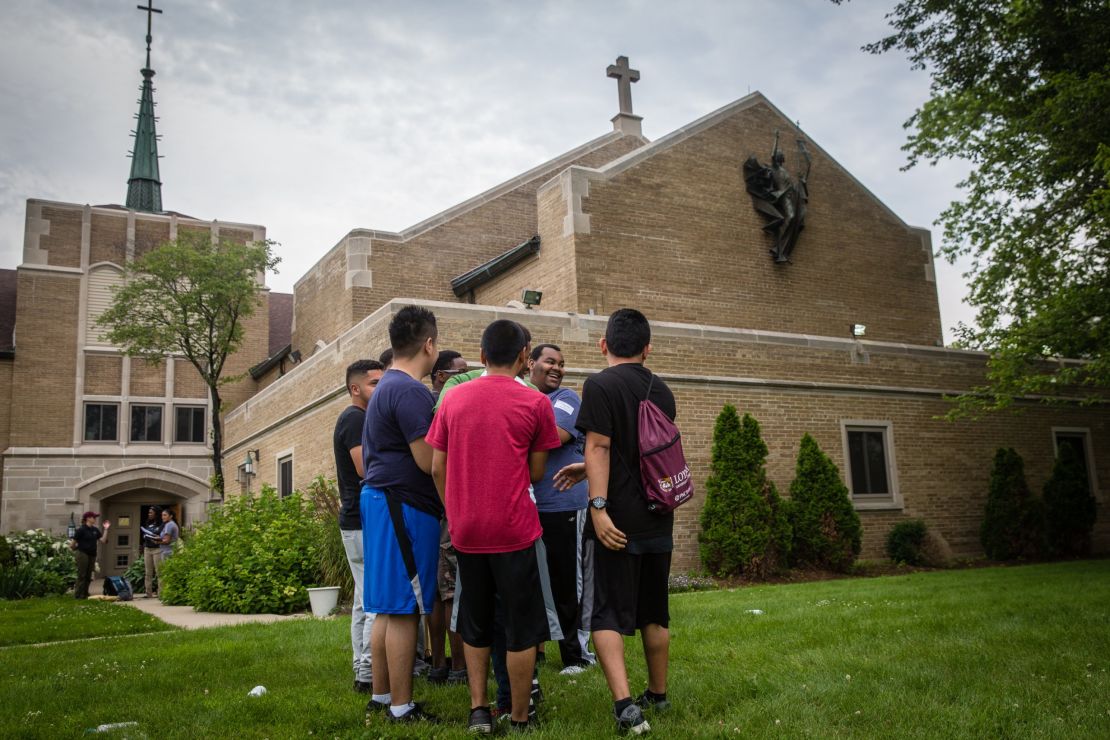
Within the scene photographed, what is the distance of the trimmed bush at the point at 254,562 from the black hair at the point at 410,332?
777 cm

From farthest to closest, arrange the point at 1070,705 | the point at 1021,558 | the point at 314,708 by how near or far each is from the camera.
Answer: the point at 1021,558
the point at 314,708
the point at 1070,705

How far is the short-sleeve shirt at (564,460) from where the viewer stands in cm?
502

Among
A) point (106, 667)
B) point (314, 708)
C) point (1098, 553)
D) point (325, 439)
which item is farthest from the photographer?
point (1098, 553)

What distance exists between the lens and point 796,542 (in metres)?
14.1

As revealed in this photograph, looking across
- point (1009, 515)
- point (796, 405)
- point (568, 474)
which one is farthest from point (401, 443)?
point (1009, 515)

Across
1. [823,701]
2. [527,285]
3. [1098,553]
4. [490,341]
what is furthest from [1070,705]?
[1098,553]

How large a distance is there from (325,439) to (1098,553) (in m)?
14.9

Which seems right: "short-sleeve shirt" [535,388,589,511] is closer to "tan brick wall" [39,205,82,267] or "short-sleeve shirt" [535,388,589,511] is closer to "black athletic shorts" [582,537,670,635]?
"black athletic shorts" [582,537,670,635]

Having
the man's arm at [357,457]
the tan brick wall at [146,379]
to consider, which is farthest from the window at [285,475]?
the man's arm at [357,457]

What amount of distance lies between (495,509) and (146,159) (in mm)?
37142

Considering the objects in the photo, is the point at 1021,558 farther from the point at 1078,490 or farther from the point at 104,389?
the point at 104,389

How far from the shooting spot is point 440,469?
4277mm

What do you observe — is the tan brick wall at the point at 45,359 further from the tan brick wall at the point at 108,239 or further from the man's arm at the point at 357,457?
the man's arm at the point at 357,457

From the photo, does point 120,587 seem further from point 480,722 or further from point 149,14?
point 149,14
